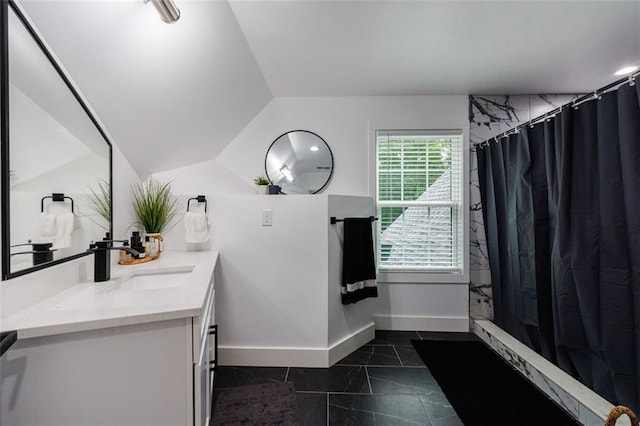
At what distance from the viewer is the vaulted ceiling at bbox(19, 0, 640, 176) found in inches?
50.7

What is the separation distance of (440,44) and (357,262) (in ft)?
5.54

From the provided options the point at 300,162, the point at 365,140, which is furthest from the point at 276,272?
the point at 365,140

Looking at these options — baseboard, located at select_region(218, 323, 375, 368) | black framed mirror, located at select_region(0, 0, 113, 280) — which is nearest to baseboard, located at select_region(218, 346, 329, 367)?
baseboard, located at select_region(218, 323, 375, 368)

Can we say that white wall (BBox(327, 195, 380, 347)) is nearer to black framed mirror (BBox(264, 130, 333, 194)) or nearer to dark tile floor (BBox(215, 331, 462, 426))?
dark tile floor (BBox(215, 331, 462, 426))

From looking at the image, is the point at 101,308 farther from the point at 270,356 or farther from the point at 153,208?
the point at 270,356

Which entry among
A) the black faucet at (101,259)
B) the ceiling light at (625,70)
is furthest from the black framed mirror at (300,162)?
the ceiling light at (625,70)

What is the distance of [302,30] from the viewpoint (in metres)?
1.67

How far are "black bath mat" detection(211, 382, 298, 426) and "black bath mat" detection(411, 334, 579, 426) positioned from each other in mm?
1023

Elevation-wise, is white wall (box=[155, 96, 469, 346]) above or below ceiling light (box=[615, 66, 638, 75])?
below

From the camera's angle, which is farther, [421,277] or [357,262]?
[421,277]

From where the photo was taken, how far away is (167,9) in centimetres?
115

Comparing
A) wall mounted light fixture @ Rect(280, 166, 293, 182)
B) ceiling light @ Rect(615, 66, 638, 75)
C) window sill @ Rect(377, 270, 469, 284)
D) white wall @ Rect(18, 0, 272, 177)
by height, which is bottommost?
window sill @ Rect(377, 270, 469, 284)

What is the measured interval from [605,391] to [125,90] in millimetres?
3174

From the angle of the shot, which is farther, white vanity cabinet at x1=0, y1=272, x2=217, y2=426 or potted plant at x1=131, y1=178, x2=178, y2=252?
potted plant at x1=131, y1=178, x2=178, y2=252
